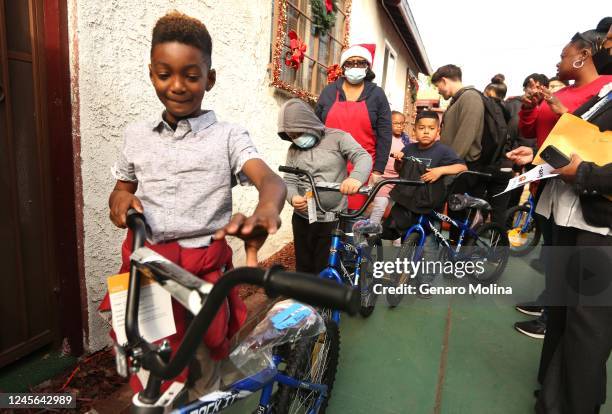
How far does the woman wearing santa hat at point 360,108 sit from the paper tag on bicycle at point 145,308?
222 centimetres

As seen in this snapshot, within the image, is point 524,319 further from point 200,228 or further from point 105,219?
point 105,219

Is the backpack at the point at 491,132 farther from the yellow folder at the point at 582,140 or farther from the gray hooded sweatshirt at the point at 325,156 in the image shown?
the yellow folder at the point at 582,140

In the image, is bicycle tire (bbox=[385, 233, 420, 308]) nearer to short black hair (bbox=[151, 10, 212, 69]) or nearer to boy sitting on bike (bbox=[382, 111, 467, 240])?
boy sitting on bike (bbox=[382, 111, 467, 240])

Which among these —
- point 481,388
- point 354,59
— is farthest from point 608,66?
point 481,388

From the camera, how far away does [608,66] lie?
2266mm

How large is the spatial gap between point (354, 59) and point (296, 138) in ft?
3.71

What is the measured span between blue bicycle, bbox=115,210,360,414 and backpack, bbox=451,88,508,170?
294 centimetres

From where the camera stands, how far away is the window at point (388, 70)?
27.9 ft

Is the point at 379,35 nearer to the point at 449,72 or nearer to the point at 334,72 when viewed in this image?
the point at 334,72

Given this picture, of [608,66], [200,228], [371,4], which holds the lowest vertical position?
[200,228]

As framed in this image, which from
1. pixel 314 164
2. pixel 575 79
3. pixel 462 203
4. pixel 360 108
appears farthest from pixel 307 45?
pixel 575 79

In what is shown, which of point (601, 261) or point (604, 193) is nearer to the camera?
point (604, 193)

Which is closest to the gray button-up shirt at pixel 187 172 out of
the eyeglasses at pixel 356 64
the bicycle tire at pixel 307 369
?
the bicycle tire at pixel 307 369

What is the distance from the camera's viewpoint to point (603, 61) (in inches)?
86.5
